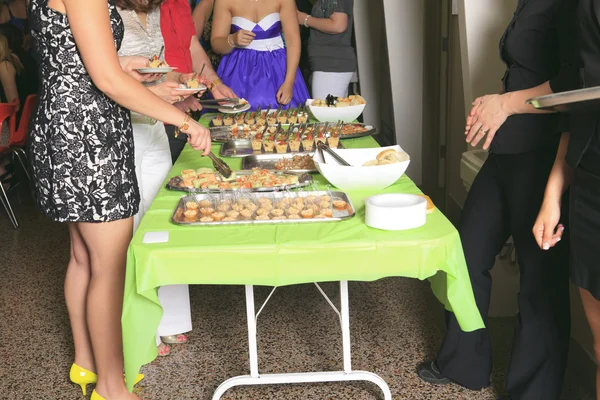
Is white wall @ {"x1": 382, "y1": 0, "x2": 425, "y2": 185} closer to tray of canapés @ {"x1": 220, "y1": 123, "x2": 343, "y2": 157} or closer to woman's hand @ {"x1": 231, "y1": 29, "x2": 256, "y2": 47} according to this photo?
woman's hand @ {"x1": 231, "y1": 29, "x2": 256, "y2": 47}

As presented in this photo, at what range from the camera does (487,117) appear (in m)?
1.75

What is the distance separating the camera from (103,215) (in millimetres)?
1854

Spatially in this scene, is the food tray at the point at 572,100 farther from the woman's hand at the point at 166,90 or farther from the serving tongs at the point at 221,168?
the woman's hand at the point at 166,90

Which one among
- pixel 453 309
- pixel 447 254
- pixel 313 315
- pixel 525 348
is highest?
pixel 447 254

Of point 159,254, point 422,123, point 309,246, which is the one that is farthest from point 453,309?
point 422,123

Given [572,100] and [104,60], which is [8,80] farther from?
[572,100]

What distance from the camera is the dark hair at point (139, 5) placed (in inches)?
79.7

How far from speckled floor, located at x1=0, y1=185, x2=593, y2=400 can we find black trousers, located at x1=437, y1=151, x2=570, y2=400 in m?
0.25

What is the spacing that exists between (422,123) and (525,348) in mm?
2807

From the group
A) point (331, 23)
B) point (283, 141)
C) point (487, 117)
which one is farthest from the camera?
point (331, 23)

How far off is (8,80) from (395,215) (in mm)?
4069

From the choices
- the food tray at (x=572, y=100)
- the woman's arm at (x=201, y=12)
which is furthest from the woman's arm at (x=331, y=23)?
the food tray at (x=572, y=100)

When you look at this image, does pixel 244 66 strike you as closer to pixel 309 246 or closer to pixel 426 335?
pixel 426 335

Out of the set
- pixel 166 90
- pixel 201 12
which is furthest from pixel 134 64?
pixel 201 12
